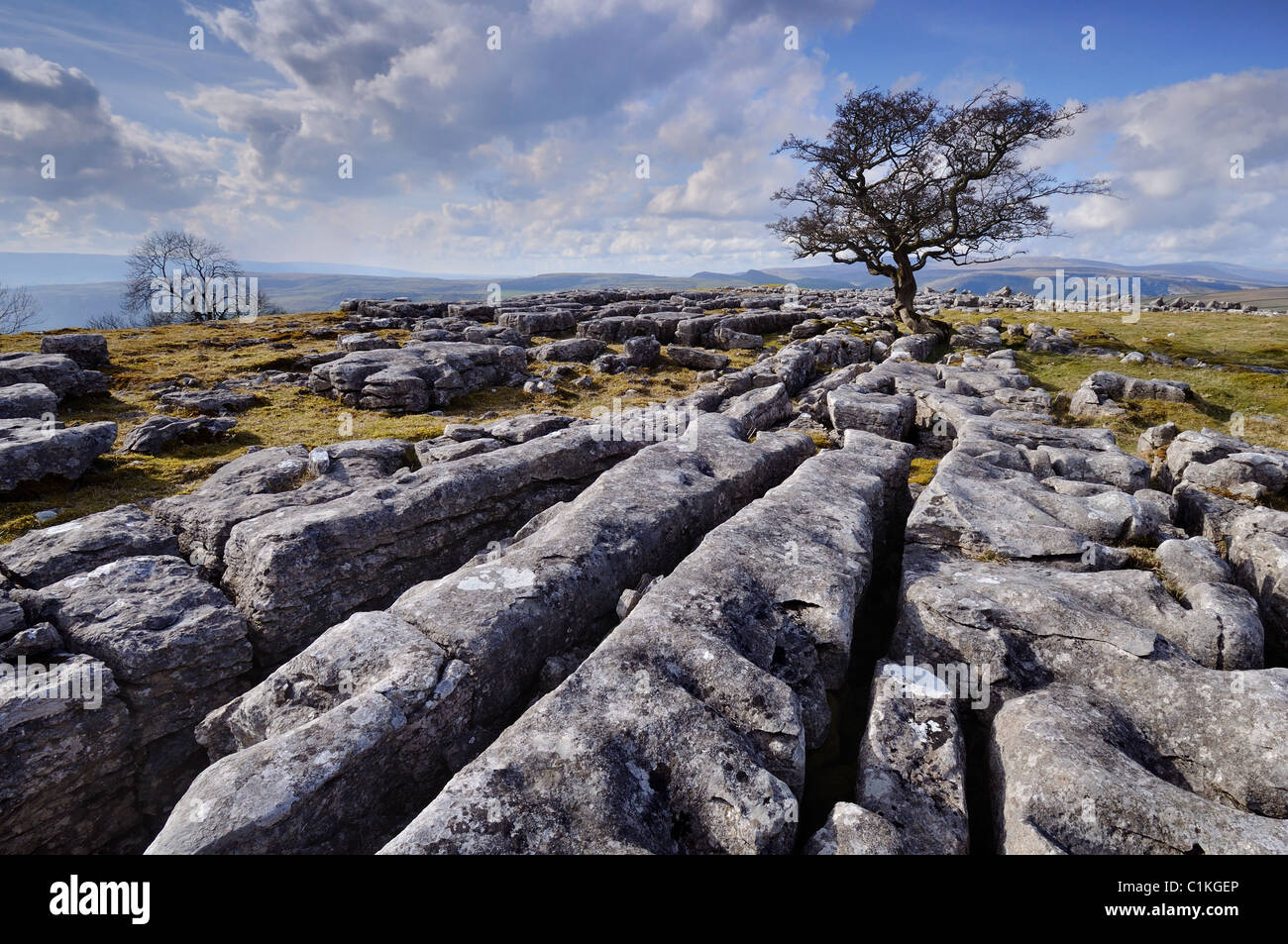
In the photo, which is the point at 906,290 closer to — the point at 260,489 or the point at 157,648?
the point at 260,489

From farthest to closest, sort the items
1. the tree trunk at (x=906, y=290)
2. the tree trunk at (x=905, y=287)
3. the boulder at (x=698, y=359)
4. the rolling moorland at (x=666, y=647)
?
the tree trunk at (x=905, y=287) → the tree trunk at (x=906, y=290) → the boulder at (x=698, y=359) → the rolling moorland at (x=666, y=647)

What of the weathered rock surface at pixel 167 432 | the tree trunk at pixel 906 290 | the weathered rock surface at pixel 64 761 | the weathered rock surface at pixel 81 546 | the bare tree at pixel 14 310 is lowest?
the weathered rock surface at pixel 64 761

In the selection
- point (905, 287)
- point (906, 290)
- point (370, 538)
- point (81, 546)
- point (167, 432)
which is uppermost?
point (905, 287)

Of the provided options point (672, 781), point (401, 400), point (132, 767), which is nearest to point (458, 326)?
point (401, 400)

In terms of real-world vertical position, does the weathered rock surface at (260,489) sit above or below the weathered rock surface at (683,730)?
above

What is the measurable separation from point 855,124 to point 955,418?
3551 cm

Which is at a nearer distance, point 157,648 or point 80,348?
point 157,648

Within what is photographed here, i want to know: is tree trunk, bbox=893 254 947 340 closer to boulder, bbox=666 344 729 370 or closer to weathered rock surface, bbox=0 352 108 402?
boulder, bbox=666 344 729 370

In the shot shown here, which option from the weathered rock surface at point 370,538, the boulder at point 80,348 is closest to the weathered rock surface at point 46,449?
the weathered rock surface at point 370,538

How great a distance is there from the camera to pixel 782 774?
6.90 meters

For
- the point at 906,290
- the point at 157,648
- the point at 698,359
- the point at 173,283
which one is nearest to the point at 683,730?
the point at 157,648

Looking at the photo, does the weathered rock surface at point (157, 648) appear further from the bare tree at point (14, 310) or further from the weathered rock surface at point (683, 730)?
the bare tree at point (14, 310)

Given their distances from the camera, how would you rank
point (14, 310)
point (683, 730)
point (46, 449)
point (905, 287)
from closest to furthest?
point (683, 730) < point (46, 449) < point (905, 287) < point (14, 310)
